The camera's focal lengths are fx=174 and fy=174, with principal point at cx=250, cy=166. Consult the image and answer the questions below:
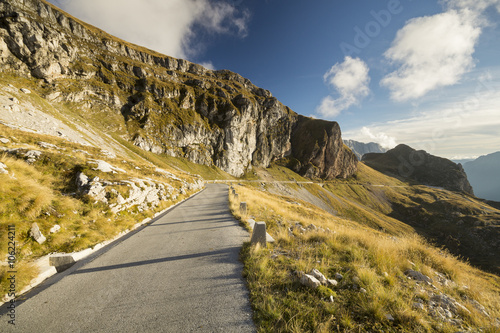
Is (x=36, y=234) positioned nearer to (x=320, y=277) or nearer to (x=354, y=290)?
(x=320, y=277)

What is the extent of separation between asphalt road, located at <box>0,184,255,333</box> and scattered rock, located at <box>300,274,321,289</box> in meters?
1.45

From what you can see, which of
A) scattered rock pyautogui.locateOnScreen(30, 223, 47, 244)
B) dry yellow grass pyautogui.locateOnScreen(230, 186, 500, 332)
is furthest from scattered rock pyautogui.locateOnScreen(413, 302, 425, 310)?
scattered rock pyautogui.locateOnScreen(30, 223, 47, 244)

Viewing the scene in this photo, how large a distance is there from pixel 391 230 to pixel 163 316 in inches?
4328

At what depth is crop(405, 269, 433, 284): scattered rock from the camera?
5117 mm

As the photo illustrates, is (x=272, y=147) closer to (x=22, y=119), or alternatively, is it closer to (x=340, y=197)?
(x=340, y=197)

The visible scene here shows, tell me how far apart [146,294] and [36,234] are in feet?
16.3

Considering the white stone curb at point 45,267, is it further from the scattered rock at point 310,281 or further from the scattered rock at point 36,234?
the scattered rock at point 310,281

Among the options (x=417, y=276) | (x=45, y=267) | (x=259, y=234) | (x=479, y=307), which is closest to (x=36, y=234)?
(x=45, y=267)

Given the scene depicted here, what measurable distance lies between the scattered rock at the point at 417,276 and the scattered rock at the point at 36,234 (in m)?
11.9

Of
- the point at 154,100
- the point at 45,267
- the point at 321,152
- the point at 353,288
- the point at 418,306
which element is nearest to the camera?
the point at 418,306

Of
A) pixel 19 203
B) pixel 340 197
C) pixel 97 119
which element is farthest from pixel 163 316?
pixel 340 197

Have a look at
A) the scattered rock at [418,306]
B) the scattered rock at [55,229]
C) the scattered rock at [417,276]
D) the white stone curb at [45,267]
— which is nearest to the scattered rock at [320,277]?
the scattered rock at [418,306]

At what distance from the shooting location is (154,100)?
4193 inches

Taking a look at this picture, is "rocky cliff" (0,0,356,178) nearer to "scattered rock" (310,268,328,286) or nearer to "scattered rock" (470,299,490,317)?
"scattered rock" (310,268,328,286)
